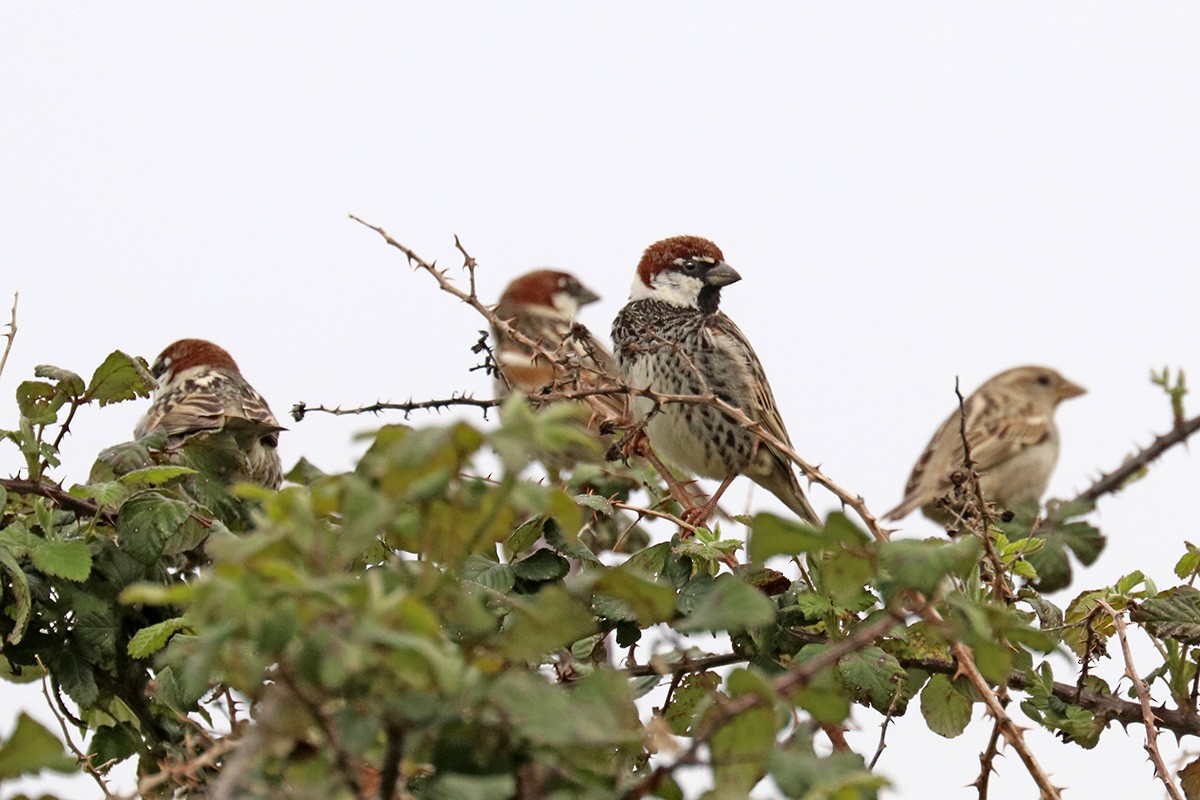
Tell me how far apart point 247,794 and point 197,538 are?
1337 millimetres

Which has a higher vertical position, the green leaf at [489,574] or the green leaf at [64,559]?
the green leaf at [64,559]

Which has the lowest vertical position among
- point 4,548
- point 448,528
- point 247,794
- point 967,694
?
point 247,794

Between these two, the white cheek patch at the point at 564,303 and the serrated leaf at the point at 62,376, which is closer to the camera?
the serrated leaf at the point at 62,376

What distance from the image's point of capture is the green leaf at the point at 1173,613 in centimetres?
200

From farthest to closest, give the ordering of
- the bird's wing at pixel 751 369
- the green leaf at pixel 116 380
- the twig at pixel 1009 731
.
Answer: the bird's wing at pixel 751 369 < the green leaf at pixel 116 380 < the twig at pixel 1009 731

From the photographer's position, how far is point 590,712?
0.84 m

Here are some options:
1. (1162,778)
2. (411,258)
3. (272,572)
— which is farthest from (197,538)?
(272,572)

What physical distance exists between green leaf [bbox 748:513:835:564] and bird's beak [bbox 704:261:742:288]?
383cm

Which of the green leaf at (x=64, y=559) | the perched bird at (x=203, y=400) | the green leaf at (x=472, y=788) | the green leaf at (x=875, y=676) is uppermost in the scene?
the perched bird at (x=203, y=400)

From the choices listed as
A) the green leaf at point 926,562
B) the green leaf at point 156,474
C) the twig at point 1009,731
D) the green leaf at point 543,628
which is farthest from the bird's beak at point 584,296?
the green leaf at point 543,628

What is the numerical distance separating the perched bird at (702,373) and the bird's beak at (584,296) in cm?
219

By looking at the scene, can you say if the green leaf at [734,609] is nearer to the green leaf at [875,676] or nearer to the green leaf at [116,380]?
the green leaf at [875,676]

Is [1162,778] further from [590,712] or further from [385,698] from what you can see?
[385,698]

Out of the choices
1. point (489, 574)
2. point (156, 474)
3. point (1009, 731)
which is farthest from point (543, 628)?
point (156, 474)
